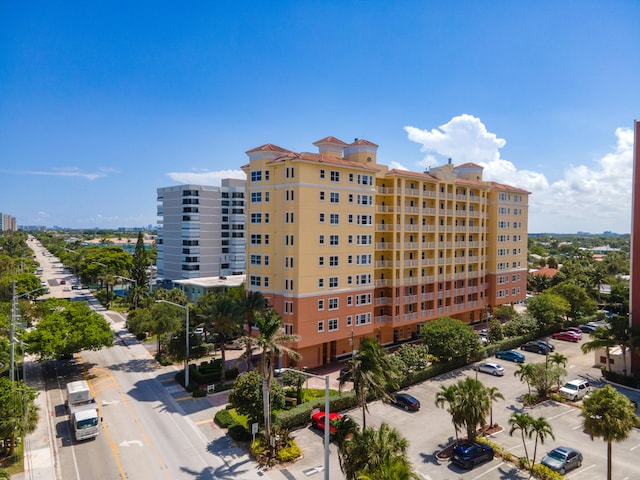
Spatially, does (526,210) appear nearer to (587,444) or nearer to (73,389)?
(587,444)

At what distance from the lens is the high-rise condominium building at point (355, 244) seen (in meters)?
47.3

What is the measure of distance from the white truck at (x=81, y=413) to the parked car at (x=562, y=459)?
1304 inches

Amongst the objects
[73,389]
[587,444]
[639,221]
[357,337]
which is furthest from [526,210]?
[73,389]

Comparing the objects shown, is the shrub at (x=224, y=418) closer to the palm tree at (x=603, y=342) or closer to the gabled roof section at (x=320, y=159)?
the gabled roof section at (x=320, y=159)

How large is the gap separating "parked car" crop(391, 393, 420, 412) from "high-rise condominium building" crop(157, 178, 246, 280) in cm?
7000

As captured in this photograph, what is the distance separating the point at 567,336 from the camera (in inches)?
2515

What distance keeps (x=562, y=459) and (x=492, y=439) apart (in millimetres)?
5461

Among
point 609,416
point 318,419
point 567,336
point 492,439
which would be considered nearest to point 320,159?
point 318,419

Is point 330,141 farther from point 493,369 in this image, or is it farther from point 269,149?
Result: point 493,369

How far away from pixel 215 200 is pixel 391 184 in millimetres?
61123

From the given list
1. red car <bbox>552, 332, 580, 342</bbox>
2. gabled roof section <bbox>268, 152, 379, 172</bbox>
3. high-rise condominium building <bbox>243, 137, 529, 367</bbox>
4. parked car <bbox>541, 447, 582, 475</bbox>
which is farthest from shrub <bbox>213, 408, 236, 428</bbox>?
red car <bbox>552, 332, 580, 342</bbox>

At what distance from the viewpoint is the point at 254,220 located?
51000 mm

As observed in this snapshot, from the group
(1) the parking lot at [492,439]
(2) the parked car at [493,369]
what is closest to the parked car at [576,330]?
(1) the parking lot at [492,439]

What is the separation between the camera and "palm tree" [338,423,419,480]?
21.1m
